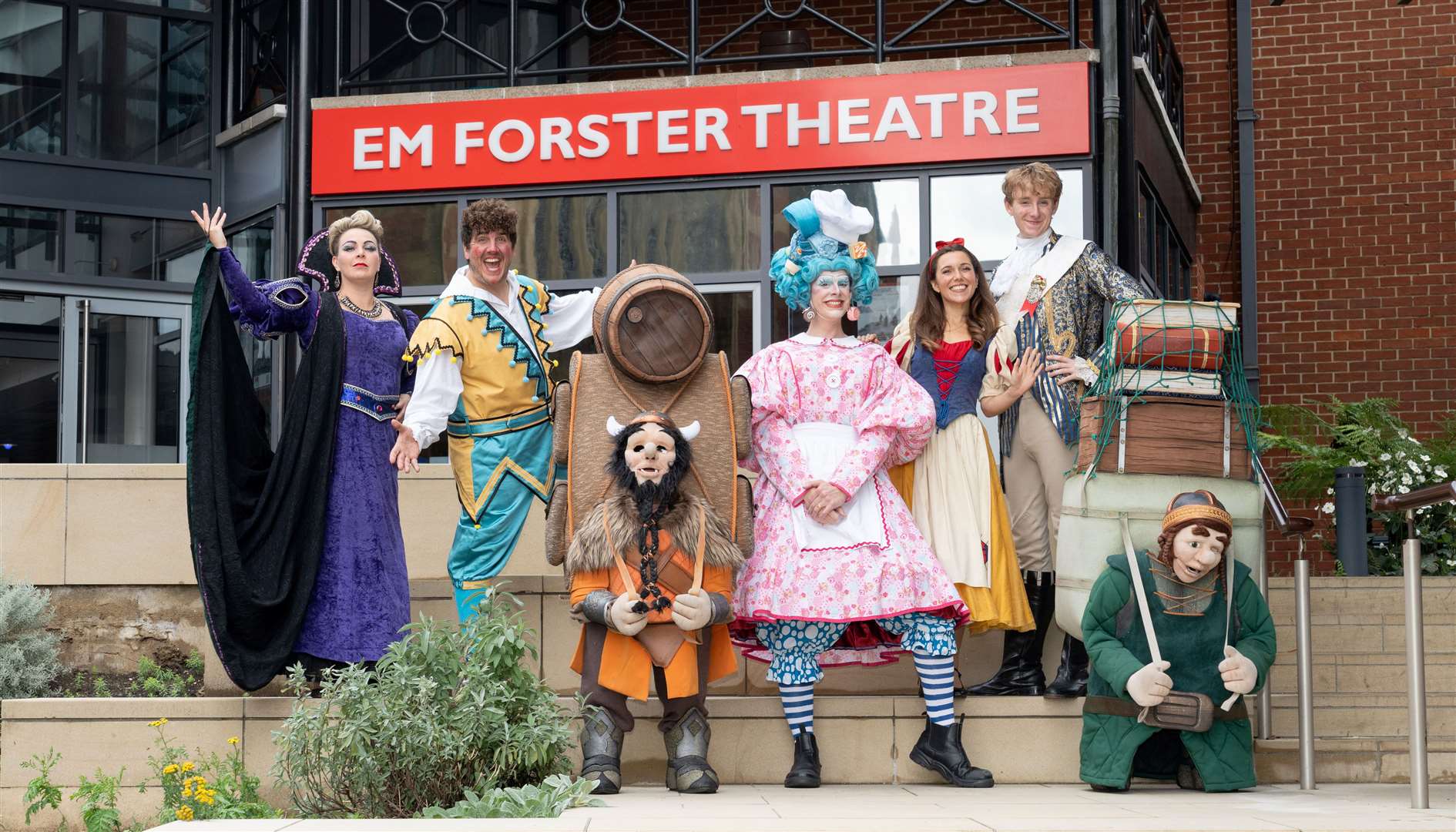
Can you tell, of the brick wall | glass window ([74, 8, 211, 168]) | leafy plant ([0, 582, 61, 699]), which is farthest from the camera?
glass window ([74, 8, 211, 168])

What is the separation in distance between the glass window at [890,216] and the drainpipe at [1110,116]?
114 cm

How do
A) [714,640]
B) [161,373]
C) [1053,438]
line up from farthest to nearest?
[161,373] → [1053,438] → [714,640]

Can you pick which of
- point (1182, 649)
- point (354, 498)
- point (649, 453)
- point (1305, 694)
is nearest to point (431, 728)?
point (649, 453)

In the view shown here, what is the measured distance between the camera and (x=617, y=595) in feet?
17.2

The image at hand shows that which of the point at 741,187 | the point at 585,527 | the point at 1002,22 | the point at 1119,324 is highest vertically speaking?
the point at 1002,22

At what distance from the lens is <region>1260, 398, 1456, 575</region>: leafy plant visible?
25.5 ft

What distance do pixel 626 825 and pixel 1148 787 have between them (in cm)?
218

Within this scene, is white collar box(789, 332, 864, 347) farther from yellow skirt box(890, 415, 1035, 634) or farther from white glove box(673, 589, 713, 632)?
white glove box(673, 589, 713, 632)

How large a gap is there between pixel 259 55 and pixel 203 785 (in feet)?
29.4

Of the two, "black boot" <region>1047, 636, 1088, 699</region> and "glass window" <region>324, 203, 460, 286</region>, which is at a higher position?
"glass window" <region>324, 203, 460, 286</region>

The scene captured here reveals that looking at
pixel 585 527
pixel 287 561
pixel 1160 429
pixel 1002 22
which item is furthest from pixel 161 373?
pixel 1160 429

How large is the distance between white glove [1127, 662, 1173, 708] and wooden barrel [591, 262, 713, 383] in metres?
1.79

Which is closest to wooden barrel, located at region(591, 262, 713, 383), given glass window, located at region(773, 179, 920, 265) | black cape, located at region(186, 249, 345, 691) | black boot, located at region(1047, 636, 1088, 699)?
black cape, located at region(186, 249, 345, 691)

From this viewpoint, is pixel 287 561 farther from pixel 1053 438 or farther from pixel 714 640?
pixel 1053 438
